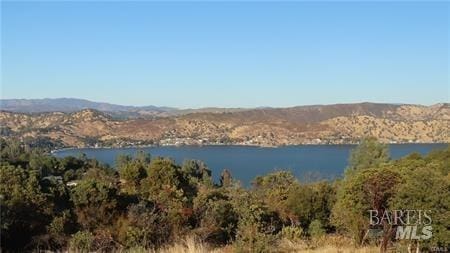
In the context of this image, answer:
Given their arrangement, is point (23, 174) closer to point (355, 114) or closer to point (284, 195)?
point (284, 195)

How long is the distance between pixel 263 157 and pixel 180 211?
330 ft

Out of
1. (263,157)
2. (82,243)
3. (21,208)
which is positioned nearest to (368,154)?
(21,208)

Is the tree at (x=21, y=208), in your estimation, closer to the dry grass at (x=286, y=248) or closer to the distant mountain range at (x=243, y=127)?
the dry grass at (x=286, y=248)

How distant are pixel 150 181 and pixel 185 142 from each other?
135657 mm

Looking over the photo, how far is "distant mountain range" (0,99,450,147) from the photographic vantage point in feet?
479

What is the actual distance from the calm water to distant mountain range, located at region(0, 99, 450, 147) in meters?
9.43

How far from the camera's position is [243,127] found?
165250 mm

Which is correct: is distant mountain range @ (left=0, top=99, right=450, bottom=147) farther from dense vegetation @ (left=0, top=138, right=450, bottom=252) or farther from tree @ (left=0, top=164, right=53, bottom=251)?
tree @ (left=0, top=164, right=53, bottom=251)

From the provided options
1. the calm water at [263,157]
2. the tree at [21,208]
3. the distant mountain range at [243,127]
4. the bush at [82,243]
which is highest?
the bush at [82,243]

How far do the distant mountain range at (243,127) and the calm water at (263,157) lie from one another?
9.43 meters

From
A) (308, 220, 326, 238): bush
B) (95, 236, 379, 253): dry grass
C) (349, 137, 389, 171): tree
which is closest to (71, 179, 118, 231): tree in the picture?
(308, 220, 326, 238): bush

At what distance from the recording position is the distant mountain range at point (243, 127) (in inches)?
5753

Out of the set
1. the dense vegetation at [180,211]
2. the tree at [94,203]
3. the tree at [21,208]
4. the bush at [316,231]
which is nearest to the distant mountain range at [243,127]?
the dense vegetation at [180,211]

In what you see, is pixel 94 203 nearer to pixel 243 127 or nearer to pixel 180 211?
pixel 180 211
